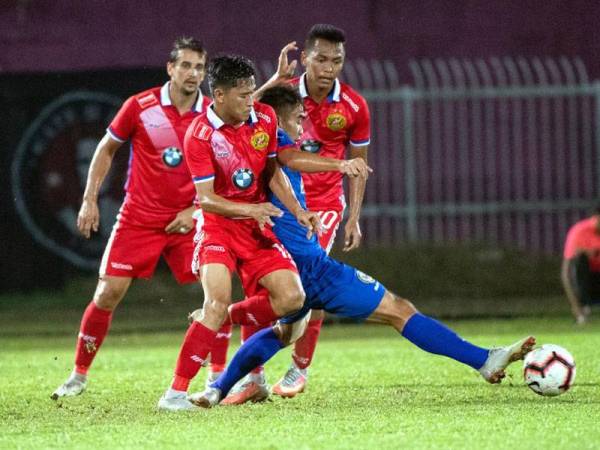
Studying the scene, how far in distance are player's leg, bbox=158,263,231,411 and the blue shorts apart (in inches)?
20.7

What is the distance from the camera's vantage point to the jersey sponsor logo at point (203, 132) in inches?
336

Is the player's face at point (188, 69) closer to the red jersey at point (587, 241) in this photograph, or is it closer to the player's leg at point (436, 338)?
the player's leg at point (436, 338)

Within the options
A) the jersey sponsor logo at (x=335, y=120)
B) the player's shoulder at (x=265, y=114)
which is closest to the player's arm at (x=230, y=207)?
the player's shoulder at (x=265, y=114)

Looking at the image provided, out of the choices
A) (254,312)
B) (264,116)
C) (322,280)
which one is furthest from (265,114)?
(254,312)

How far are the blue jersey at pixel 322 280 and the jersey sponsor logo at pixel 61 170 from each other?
28.9ft

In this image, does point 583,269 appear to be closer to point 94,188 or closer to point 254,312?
point 94,188

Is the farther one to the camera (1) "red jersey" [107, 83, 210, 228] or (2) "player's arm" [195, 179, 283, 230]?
(1) "red jersey" [107, 83, 210, 228]

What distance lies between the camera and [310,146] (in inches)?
391

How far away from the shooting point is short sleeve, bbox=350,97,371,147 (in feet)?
32.7

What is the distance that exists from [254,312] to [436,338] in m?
1.06

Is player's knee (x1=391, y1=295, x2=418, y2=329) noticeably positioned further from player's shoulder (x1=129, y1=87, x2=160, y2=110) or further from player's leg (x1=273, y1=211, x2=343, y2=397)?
player's shoulder (x1=129, y1=87, x2=160, y2=110)

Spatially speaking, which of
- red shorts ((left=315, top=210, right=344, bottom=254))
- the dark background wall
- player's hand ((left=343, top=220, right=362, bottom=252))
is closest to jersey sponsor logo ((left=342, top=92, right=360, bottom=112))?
red shorts ((left=315, top=210, right=344, bottom=254))

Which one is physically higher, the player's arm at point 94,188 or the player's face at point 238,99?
the player's face at point 238,99

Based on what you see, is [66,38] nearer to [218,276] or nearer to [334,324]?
[334,324]
